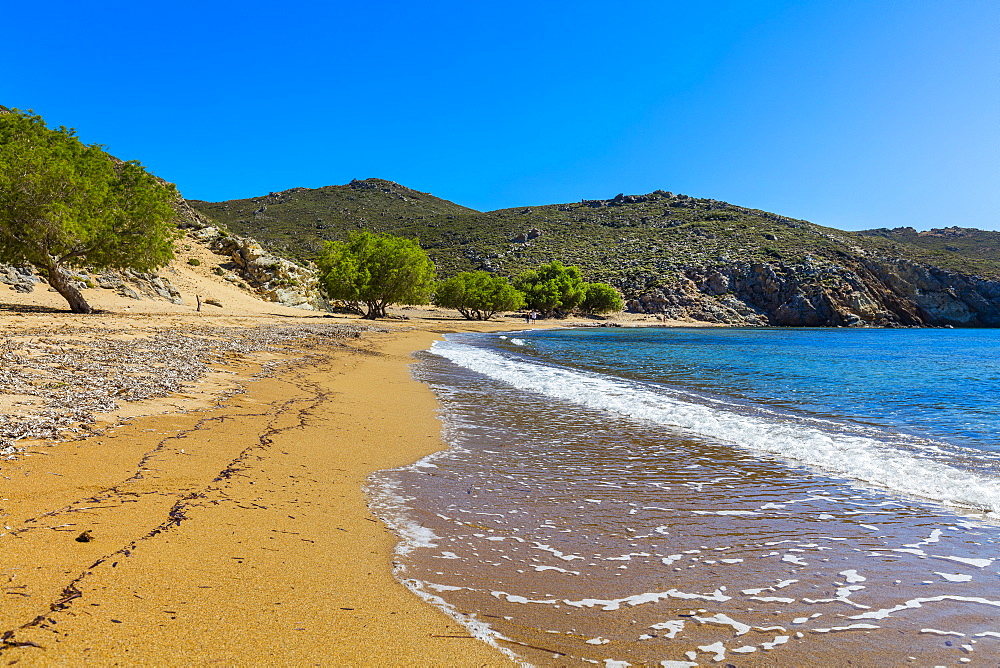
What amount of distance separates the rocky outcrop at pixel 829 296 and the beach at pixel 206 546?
98.7 m

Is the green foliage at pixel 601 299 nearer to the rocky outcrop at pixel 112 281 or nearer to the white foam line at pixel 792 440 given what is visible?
the rocky outcrop at pixel 112 281

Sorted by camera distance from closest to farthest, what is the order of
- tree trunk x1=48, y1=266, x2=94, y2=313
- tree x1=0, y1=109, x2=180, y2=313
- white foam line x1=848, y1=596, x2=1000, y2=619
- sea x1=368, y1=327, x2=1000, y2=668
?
sea x1=368, y1=327, x2=1000, y2=668, white foam line x1=848, y1=596, x2=1000, y2=619, tree x1=0, y1=109, x2=180, y2=313, tree trunk x1=48, y1=266, x2=94, y2=313

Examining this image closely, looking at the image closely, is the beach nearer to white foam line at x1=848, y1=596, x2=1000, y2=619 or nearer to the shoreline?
the shoreline

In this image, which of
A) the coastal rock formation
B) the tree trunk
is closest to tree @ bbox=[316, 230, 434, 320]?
the coastal rock formation

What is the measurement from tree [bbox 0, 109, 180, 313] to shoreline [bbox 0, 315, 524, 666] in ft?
80.1

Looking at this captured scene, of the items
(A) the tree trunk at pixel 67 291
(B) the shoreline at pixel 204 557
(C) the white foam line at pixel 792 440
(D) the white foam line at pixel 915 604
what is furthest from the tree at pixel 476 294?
(D) the white foam line at pixel 915 604

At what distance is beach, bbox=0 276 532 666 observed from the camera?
2885mm

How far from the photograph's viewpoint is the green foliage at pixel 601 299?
95.3m

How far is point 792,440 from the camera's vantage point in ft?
30.6

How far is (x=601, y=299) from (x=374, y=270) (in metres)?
50.1

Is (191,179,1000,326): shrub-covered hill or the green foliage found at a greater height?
(191,179,1000,326): shrub-covered hill

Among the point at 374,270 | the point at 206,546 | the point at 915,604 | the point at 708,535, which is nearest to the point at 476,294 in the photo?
the point at 374,270

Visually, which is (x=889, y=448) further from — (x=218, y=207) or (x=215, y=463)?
(x=218, y=207)

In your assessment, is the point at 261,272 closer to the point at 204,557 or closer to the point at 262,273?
the point at 262,273
